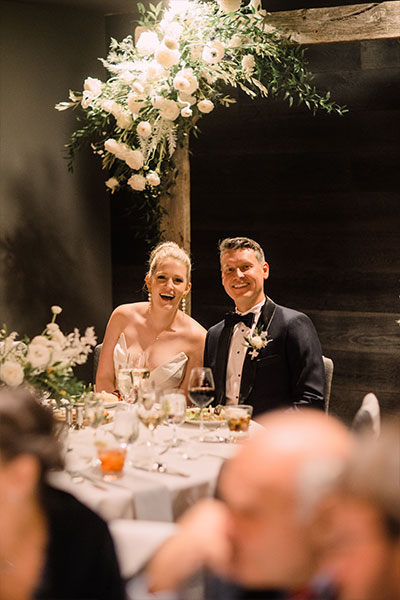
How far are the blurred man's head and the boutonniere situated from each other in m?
2.23

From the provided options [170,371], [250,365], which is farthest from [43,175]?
[250,365]

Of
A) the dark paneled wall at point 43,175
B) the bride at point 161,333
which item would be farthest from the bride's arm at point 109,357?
the dark paneled wall at point 43,175

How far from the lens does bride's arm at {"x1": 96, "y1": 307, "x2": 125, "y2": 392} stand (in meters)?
4.02

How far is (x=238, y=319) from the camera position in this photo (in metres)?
3.62

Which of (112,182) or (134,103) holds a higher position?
(134,103)

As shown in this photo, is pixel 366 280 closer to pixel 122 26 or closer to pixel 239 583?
pixel 122 26

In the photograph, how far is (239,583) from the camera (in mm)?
1210

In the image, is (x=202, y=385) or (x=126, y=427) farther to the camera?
(x=202, y=385)

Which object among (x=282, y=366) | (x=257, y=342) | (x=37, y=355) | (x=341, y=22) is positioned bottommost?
(x=282, y=366)

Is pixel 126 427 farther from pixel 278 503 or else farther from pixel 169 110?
pixel 169 110

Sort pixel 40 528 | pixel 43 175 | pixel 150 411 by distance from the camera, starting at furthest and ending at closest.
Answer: pixel 43 175 → pixel 150 411 → pixel 40 528

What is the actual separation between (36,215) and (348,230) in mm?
1935

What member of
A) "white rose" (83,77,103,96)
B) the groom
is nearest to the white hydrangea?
"white rose" (83,77,103,96)

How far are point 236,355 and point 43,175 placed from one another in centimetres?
203
